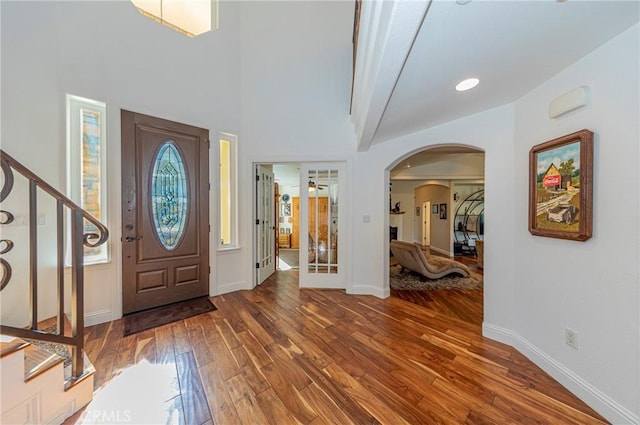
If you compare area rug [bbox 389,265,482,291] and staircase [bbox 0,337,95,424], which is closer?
staircase [bbox 0,337,95,424]

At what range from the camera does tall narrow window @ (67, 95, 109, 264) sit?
8.49 ft

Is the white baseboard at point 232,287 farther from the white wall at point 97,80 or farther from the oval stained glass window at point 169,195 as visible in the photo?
the white wall at point 97,80

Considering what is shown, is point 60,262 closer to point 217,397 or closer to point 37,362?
point 37,362

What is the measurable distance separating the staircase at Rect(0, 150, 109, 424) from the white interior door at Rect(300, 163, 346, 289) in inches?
104

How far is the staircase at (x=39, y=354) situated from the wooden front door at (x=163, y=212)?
132 cm

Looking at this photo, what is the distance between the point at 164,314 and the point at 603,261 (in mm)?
4091

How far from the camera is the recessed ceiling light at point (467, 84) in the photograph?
1.90 metres

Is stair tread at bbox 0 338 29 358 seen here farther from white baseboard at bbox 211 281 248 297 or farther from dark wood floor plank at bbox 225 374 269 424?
white baseboard at bbox 211 281 248 297

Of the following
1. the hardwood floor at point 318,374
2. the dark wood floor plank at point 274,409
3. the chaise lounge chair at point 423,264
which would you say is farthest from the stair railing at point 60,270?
the chaise lounge chair at point 423,264

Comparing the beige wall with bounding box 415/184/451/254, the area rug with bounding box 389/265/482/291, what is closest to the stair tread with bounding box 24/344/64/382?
the area rug with bounding box 389/265/482/291

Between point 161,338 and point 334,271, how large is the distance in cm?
242

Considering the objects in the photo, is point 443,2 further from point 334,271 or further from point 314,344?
point 334,271

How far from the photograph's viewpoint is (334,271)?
393cm

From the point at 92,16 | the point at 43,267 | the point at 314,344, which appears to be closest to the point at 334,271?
the point at 314,344
